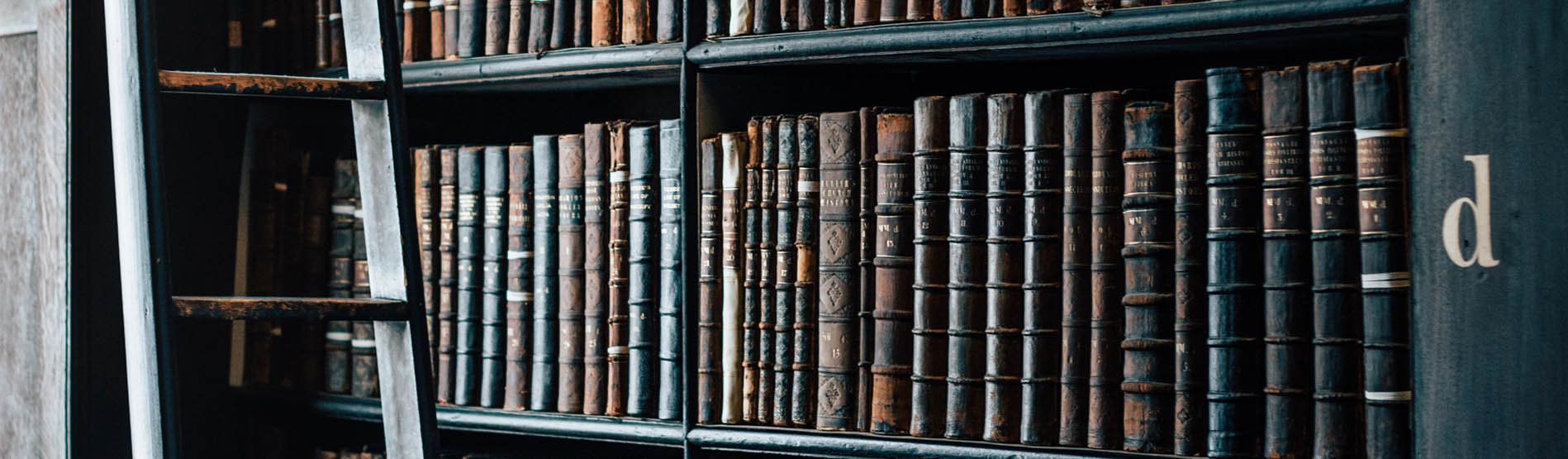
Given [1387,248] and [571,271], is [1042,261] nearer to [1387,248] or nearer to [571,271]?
[1387,248]

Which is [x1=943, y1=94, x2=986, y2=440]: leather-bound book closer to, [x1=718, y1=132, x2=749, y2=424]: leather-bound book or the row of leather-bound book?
the row of leather-bound book

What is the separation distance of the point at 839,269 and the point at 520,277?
16.4 inches

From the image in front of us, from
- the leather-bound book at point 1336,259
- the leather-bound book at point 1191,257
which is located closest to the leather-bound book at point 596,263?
the leather-bound book at point 1191,257

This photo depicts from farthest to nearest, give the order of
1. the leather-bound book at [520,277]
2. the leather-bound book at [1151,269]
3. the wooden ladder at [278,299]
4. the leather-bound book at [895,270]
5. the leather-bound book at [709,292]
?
the leather-bound book at [520,277] < the leather-bound book at [709,292] < the leather-bound book at [895,270] < the leather-bound book at [1151,269] < the wooden ladder at [278,299]

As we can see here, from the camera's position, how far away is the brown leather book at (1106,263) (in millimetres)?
1236

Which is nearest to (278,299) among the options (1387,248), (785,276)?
(785,276)

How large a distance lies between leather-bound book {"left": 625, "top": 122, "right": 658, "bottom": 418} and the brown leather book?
1.65 feet

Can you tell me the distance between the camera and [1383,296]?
3.70ft

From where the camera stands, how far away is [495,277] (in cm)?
157

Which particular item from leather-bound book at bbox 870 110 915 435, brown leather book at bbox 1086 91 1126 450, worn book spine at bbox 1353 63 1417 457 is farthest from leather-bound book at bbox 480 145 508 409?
worn book spine at bbox 1353 63 1417 457

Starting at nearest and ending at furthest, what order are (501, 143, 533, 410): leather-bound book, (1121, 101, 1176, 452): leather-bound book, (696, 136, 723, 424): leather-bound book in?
(1121, 101, 1176, 452): leather-bound book, (696, 136, 723, 424): leather-bound book, (501, 143, 533, 410): leather-bound book

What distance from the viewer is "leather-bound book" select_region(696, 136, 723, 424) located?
1.44 m

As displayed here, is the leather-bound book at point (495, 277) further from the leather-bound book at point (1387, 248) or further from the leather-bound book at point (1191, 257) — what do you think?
the leather-bound book at point (1387, 248)

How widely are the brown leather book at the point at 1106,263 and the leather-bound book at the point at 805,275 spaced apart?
0.99 ft
